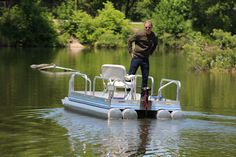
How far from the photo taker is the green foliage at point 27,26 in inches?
2778

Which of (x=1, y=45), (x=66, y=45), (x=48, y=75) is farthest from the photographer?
(x=66, y=45)

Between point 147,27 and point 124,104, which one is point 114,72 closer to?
point 124,104

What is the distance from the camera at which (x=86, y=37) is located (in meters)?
76.3

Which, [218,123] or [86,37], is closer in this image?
[218,123]

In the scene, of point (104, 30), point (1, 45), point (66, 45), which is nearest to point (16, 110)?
point (1, 45)

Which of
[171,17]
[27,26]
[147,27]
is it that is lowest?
[147,27]

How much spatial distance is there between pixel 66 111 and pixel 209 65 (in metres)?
22.4

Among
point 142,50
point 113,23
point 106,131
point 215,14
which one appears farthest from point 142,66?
point 113,23

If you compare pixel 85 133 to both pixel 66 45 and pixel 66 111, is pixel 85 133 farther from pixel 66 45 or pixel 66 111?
pixel 66 45

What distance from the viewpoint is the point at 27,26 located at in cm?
7256

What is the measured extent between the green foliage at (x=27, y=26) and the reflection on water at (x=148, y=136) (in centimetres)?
5464

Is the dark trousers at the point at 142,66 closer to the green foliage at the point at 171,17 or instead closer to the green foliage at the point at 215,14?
the green foliage at the point at 215,14

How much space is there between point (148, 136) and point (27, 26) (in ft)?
197

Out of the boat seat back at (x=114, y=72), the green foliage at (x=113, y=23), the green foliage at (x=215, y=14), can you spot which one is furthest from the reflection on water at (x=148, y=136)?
the green foliage at (x=113, y=23)
